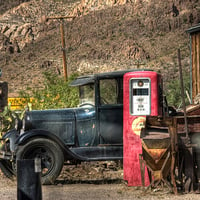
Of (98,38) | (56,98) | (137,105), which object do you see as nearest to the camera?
(137,105)

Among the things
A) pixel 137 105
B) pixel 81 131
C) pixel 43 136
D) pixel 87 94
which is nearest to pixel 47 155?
pixel 43 136

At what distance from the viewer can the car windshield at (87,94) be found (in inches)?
409

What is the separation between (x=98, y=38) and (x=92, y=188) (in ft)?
315

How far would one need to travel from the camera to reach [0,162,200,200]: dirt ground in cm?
820

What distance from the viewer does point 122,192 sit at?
8594 mm

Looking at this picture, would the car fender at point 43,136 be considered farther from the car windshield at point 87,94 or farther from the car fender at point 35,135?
the car windshield at point 87,94

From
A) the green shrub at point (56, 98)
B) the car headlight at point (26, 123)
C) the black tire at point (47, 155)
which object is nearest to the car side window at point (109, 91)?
the black tire at point (47, 155)

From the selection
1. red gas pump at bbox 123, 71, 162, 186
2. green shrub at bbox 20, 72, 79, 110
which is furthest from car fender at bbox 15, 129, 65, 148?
green shrub at bbox 20, 72, 79, 110

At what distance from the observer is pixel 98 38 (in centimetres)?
10412

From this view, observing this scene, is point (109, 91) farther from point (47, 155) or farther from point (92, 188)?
point (92, 188)

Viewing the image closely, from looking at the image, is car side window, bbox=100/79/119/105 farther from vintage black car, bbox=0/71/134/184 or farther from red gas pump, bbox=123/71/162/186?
red gas pump, bbox=123/71/162/186

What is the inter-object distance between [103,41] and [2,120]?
90106 mm

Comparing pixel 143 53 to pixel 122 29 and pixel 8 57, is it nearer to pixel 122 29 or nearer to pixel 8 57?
pixel 122 29

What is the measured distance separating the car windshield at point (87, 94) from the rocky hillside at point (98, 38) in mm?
63153
